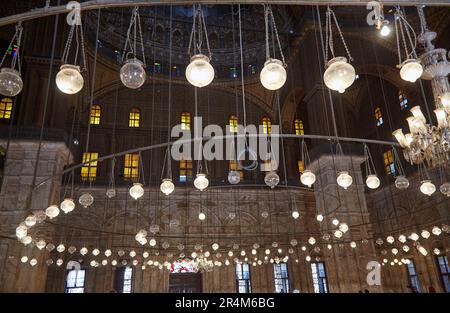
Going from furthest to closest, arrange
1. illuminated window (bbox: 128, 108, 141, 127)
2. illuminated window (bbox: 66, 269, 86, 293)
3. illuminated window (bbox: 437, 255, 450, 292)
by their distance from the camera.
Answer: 1. illuminated window (bbox: 128, 108, 141, 127)
2. illuminated window (bbox: 66, 269, 86, 293)
3. illuminated window (bbox: 437, 255, 450, 292)

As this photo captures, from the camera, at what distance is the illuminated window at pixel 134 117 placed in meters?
19.2

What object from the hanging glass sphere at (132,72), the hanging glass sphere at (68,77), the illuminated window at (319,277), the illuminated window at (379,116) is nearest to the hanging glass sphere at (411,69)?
the hanging glass sphere at (132,72)

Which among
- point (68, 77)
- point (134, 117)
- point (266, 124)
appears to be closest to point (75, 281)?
point (134, 117)

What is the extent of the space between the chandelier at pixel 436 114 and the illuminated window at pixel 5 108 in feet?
55.4

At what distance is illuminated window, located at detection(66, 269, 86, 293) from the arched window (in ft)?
26.5

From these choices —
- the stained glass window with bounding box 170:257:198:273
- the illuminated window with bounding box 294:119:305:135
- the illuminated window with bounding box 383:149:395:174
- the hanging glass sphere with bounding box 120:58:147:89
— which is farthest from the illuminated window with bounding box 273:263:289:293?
the hanging glass sphere with bounding box 120:58:147:89

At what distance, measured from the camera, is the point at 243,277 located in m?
17.2

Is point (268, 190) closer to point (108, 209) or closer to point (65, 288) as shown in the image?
point (108, 209)

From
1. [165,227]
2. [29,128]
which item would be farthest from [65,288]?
[29,128]

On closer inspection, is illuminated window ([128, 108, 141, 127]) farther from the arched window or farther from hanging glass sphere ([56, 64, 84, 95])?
hanging glass sphere ([56, 64, 84, 95])

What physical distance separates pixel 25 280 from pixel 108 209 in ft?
19.0

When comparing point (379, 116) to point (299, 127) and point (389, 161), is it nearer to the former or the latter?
point (389, 161)

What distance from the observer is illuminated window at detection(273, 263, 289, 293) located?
17.1m

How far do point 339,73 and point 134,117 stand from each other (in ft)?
58.2
